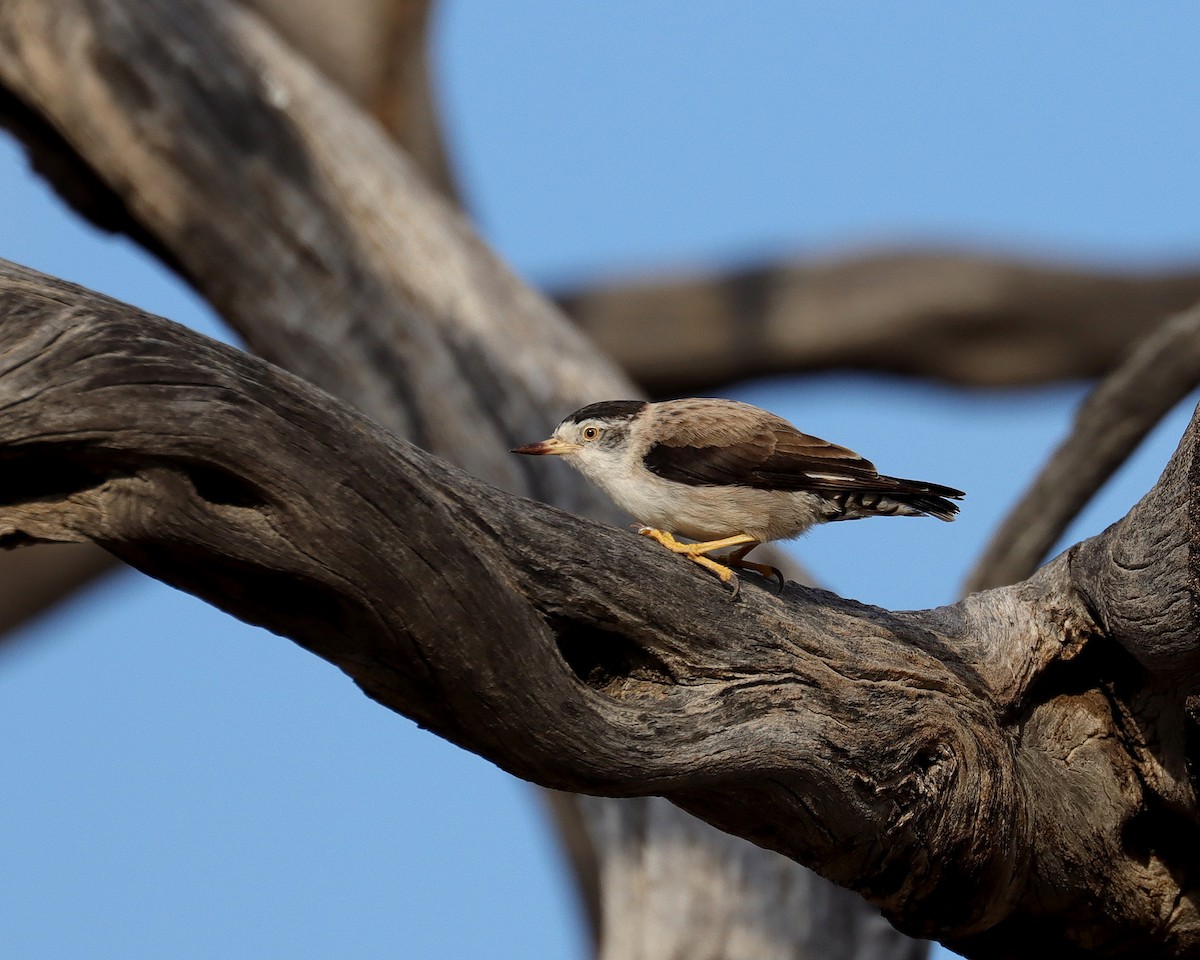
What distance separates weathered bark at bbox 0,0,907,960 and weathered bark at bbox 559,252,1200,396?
3.72 metres

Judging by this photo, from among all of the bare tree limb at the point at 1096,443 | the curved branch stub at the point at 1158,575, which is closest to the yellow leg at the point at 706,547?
the curved branch stub at the point at 1158,575

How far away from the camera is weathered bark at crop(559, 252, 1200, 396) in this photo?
1044 centimetres

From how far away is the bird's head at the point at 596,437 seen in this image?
14.3 ft

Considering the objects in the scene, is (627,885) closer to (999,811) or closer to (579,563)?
(999,811)

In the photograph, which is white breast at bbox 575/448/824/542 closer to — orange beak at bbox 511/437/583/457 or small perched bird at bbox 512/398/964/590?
small perched bird at bbox 512/398/964/590

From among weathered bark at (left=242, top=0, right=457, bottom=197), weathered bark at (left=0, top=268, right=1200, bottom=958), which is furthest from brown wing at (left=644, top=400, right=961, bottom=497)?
weathered bark at (left=242, top=0, right=457, bottom=197)

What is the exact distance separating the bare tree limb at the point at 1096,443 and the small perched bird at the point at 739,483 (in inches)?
96.3

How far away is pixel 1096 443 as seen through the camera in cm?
635

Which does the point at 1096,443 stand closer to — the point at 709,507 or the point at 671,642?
the point at 709,507

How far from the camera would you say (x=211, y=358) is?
2926 millimetres

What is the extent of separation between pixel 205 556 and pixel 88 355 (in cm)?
44

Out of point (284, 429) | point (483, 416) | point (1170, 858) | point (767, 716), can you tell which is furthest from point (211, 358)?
point (483, 416)

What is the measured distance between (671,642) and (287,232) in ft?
12.7

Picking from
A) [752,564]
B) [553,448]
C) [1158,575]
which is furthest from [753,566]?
[1158,575]
